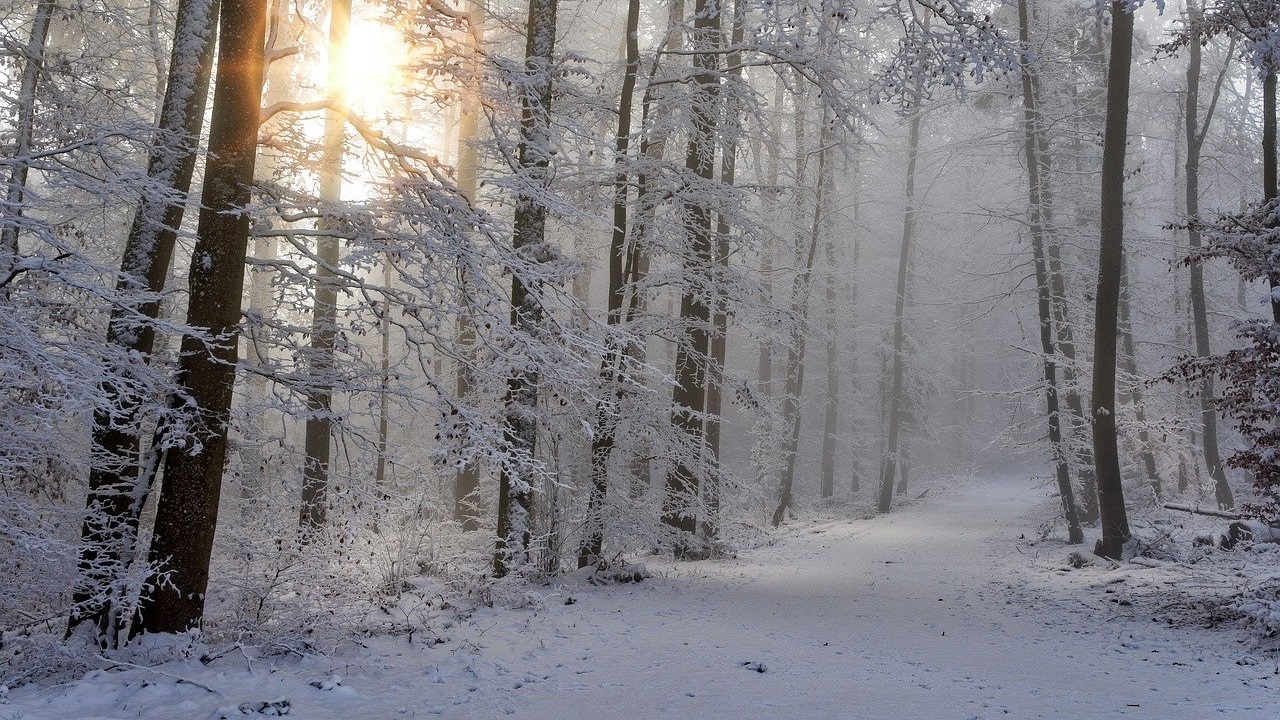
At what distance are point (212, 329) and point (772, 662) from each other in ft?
17.7

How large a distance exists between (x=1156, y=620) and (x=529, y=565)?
287 inches

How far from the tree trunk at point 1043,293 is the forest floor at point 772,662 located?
4514 mm

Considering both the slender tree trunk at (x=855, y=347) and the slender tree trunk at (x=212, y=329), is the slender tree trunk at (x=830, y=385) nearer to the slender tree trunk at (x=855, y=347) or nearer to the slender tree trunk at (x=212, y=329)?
the slender tree trunk at (x=855, y=347)

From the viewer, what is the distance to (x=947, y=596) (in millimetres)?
10648

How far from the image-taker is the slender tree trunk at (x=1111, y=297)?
40.1 ft

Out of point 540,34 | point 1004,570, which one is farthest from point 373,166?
point 1004,570

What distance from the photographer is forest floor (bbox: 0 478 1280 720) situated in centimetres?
516

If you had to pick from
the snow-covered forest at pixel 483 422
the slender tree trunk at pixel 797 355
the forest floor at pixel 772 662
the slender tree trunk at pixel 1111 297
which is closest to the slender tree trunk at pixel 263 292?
the snow-covered forest at pixel 483 422

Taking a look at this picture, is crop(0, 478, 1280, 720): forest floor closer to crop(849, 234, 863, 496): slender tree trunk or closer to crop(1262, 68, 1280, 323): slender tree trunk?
crop(1262, 68, 1280, 323): slender tree trunk

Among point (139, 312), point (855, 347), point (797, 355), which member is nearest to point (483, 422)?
point (139, 312)

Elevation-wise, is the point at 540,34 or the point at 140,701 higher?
the point at 540,34

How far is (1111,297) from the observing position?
12.2m

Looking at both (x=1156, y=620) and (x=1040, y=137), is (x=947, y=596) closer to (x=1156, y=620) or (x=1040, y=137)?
(x=1156, y=620)

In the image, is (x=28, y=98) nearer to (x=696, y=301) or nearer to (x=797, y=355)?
(x=696, y=301)
